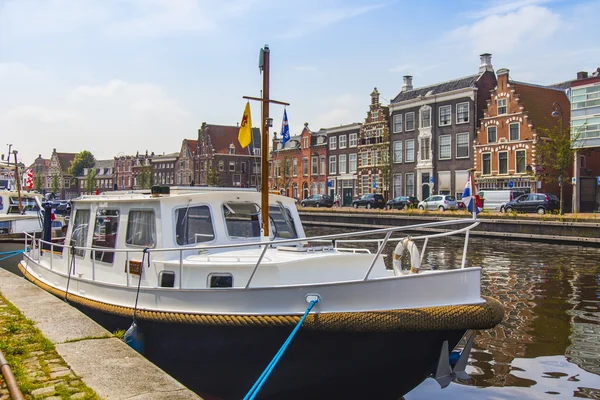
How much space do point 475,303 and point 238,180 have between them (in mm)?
77266

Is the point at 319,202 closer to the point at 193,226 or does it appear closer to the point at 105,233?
the point at 105,233

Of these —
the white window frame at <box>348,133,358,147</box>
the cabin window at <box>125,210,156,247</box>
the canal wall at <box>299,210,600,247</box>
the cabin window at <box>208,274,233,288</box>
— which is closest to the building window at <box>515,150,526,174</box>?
the canal wall at <box>299,210,600,247</box>

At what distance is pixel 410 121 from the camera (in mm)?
51656

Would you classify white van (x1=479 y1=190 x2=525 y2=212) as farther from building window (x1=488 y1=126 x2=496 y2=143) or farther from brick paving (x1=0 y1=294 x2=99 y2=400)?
brick paving (x1=0 y1=294 x2=99 y2=400)

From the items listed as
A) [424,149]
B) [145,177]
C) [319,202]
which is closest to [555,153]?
[424,149]

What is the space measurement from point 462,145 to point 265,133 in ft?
135

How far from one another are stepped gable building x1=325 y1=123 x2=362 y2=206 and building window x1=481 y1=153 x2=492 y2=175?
16927 mm

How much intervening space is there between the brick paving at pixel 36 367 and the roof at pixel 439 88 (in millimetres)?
44727

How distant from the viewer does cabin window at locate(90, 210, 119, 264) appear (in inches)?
352

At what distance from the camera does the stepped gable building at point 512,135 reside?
40.9 meters

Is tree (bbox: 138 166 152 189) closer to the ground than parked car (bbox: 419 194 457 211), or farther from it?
farther from it

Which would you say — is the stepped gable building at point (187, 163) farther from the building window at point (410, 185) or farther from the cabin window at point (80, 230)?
the cabin window at point (80, 230)

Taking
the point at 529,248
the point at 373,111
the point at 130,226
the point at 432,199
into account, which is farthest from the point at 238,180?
the point at 130,226

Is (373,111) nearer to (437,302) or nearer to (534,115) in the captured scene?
(534,115)
